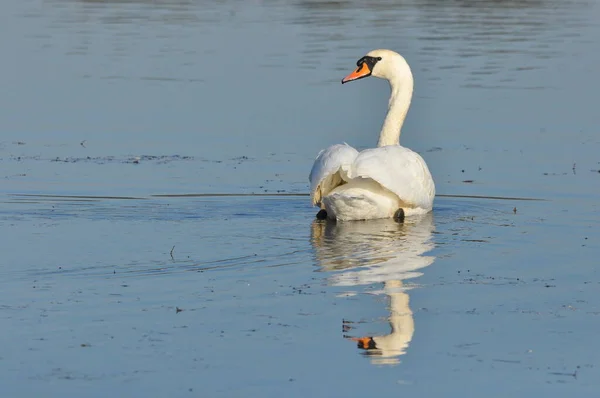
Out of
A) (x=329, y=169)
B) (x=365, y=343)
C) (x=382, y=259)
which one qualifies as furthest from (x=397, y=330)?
(x=329, y=169)

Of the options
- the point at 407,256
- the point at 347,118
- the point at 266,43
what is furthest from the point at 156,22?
the point at 407,256

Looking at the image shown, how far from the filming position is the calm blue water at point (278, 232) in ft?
24.2

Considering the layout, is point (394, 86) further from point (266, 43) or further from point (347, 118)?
point (266, 43)

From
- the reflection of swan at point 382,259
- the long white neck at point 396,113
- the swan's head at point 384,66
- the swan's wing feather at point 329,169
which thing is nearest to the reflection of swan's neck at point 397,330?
the reflection of swan at point 382,259

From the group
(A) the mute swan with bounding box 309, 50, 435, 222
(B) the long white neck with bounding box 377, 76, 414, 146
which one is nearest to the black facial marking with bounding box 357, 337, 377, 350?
(A) the mute swan with bounding box 309, 50, 435, 222

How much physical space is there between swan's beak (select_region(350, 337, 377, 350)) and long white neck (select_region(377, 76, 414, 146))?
657 centimetres

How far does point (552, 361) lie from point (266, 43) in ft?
63.9

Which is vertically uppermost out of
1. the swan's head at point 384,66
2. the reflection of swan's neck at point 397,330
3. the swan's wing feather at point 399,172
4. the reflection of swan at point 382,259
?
the swan's head at point 384,66

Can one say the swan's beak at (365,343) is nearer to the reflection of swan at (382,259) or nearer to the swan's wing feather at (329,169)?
the reflection of swan at (382,259)

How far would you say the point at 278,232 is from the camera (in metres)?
11.5

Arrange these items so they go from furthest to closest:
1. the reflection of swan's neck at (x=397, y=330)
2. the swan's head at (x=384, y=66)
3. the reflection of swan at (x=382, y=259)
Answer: the swan's head at (x=384, y=66) → the reflection of swan at (x=382, y=259) → the reflection of swan's neck at (x=397, y=330)

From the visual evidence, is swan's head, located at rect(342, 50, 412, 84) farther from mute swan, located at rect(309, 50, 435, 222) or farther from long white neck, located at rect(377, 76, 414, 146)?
mute swan, located at rect(309, 50, 435, 222)

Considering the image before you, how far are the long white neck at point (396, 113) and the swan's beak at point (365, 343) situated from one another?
21.5 feet

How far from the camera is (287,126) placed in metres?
17.3
